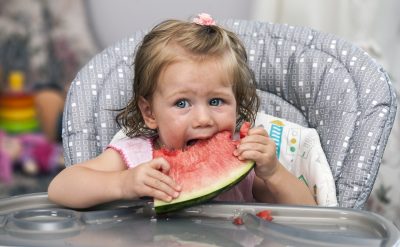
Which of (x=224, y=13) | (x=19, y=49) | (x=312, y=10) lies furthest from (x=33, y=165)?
(x=312, y=10)

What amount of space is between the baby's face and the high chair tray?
0.16 m

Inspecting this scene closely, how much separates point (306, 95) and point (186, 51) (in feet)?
1.28

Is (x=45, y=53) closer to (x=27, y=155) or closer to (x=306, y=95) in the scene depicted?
(x=27, y=155)

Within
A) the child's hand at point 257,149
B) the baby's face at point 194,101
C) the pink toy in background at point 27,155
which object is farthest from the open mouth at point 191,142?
the pink toy in background at point 27,155

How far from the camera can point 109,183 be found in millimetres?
1192

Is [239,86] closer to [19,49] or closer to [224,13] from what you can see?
[224,13]

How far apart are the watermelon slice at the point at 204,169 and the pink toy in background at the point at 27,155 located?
165 centimetres

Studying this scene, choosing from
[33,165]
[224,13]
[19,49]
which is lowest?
[33,165]

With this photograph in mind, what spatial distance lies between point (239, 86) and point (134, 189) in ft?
1.11

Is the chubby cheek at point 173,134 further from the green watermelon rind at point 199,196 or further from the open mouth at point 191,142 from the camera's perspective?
the green watermelon rind at point 199,196

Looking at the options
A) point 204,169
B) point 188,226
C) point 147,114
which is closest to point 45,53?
point 147,114

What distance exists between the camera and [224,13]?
9.11 ft

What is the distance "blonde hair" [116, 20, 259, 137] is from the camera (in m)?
→ 1.29

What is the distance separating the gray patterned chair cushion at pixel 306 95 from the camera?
140cm
